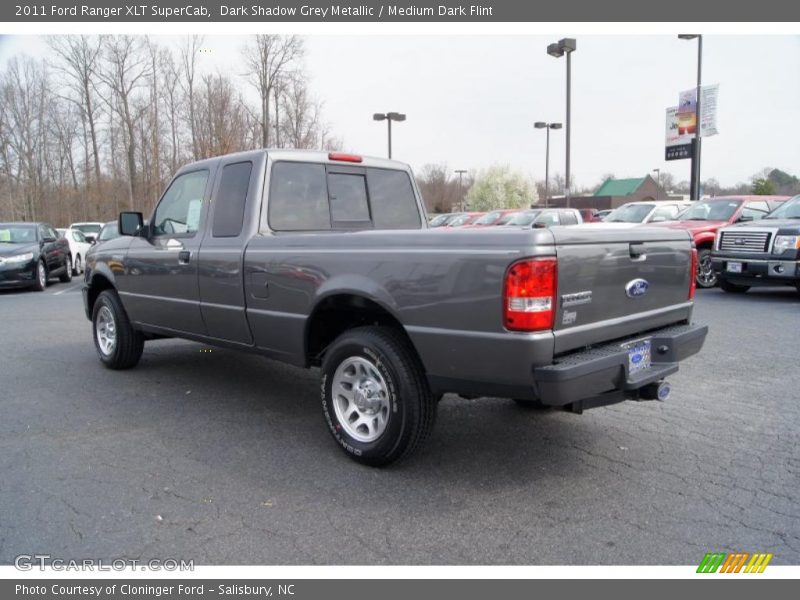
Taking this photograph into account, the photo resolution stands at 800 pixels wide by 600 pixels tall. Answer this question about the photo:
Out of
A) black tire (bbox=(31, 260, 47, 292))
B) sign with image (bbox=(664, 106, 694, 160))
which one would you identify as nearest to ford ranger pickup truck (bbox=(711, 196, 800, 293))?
sign with image (bbox=(664, 106, 694, 160))

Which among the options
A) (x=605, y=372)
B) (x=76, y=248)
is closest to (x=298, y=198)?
(x=605, y=372)

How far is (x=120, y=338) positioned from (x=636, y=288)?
4.92 m

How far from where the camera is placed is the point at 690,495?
332cm

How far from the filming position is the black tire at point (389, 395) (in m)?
3.45

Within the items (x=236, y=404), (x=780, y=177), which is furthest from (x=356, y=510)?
(x=780, y=177)

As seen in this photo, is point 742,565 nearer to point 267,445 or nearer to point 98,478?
point 267,445

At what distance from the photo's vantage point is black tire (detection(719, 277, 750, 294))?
451 inches

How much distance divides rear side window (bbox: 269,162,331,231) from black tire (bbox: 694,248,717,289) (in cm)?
981

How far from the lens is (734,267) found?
414 inches

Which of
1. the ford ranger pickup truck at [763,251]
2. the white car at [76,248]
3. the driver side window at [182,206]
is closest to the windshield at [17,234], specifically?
the white car at [76,248]

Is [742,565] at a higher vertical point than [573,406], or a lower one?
lower

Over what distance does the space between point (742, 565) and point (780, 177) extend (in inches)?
2844

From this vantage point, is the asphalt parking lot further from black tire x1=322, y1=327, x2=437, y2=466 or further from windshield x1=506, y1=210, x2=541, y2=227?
windshield x1=506, y1=210, x2=541, y2=227

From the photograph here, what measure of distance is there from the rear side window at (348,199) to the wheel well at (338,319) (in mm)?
1057
